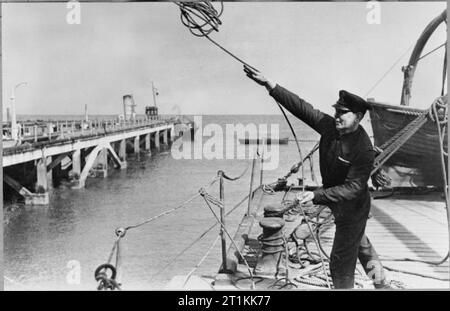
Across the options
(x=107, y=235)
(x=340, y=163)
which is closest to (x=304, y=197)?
(x=340, y=163)

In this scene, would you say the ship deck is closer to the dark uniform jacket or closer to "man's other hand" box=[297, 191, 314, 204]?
the dark uniform jacket

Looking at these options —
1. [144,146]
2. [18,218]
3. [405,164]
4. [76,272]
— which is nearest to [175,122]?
[144,146]

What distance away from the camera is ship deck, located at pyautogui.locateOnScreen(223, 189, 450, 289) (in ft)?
15.1

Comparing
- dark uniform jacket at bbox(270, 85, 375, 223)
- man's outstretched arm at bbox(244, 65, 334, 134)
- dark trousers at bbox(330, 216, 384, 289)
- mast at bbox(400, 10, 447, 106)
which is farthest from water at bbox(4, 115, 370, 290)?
mast at bbox(400, 10, 447, 106)

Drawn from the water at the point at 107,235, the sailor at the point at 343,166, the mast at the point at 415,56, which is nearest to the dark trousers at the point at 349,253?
the sailor at the point at 343,166

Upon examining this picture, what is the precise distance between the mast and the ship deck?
231cm

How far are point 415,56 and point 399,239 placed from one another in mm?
4149

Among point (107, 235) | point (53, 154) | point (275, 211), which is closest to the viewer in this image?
point (275, 211)

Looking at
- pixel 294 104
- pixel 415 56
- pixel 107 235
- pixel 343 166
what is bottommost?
pixel 107 235

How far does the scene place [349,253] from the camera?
12.7 feet

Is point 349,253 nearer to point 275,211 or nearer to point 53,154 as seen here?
point 275,211

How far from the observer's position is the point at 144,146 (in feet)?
130
